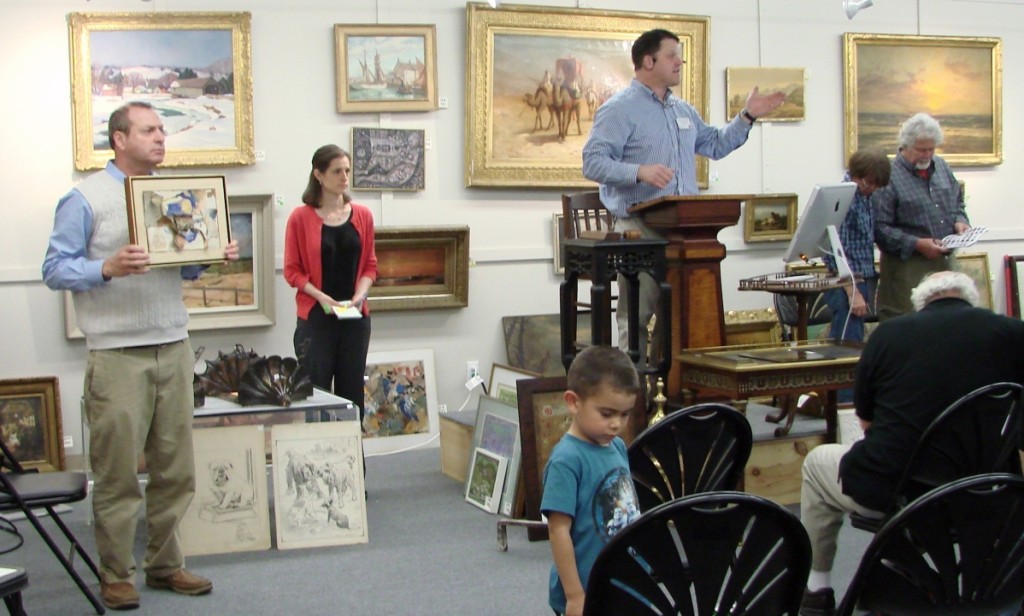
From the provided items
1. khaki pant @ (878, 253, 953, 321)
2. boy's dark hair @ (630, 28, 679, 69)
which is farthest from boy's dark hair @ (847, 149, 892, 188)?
boy's dark hair @ (630, 28, 679, 69)

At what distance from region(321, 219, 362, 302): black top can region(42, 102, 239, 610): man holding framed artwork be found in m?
1.60

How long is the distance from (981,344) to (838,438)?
1.89 metres

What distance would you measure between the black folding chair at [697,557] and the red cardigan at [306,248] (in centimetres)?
386

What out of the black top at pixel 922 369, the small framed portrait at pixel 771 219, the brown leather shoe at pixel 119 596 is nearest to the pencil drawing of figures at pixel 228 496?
the brown leather shoe at pixel 119 596

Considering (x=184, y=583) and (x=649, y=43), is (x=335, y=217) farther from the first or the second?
(x=184, y=583)

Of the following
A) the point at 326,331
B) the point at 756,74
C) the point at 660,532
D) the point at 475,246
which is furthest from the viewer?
the point at 756,74

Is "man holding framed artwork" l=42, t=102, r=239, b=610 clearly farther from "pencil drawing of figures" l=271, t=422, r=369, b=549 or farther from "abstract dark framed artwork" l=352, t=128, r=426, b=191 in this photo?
"abstract dark framed artwork" l=352, t=128, r=426, b=191

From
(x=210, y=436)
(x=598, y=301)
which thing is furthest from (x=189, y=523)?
(x=598, y=301)

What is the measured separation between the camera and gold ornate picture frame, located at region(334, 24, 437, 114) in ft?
23.1

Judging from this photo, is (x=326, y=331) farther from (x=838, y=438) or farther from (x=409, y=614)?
(x=838, y=438)

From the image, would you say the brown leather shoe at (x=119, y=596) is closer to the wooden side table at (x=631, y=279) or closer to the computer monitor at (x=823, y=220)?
the wooden side table at (x=631, y=279)

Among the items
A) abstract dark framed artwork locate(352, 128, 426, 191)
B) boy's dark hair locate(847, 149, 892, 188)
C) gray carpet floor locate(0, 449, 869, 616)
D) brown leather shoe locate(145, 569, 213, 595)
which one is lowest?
gray carpet floor locate(0, 449, 869, 616)

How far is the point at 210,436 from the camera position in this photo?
4980 mm

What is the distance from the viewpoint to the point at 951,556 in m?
2.55
